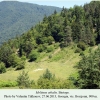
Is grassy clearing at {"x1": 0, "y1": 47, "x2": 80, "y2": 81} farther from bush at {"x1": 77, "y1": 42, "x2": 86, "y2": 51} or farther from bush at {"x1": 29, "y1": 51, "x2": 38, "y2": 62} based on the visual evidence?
bush at {"x1": 77, "y1": 42, "x2": 86, "y2": 51}

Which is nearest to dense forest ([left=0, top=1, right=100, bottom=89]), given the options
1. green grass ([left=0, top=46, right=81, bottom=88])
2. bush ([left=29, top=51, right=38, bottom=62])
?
bush ([left=29, top=51, right=38, bottom=62])

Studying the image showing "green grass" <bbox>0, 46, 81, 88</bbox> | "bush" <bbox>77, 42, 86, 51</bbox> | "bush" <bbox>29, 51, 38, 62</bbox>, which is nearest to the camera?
"green grass" <bbox>0, 46, 81, 88</bbox>

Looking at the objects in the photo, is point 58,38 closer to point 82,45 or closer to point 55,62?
point 82,45

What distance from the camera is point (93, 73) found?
88.0 feet

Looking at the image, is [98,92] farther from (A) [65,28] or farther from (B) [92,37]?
(A) [65,28]

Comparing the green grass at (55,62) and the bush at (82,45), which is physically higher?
the bush at (82,45)

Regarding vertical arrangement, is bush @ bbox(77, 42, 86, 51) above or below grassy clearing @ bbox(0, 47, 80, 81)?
above

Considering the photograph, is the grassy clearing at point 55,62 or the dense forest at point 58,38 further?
the dense forest at point 58,38

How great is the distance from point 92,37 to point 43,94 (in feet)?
246

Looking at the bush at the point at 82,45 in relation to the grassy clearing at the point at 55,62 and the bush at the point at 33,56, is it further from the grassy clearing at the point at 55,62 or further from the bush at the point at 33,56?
the bush at the point at 33,56

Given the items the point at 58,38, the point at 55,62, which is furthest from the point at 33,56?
the point at 58,38

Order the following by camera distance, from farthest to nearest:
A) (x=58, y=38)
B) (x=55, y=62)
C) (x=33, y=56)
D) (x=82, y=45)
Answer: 1. (x=58, y=38)
2. (x=33, y=56)
3. (x=82, y=45)
4. (x=55, y=62)

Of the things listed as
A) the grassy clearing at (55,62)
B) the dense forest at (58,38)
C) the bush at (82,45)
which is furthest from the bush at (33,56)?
the bush at (82,45)

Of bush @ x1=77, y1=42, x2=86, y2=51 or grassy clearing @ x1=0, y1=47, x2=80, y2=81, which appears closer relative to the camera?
grassy clearing @ x1=0, y1=47, x2=80, y2=81
